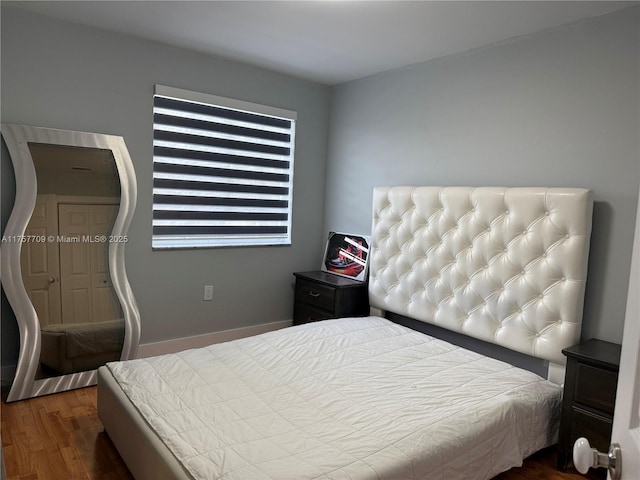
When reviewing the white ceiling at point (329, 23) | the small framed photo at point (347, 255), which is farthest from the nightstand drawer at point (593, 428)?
the white ceiling at point (329, 23)

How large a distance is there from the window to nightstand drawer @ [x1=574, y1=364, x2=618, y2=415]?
2488mm

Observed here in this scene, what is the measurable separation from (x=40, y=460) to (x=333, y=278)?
2.24 m

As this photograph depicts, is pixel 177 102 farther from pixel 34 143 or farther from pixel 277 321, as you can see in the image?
pixel 277 321

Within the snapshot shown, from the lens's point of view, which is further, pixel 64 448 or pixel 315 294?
pixel 315 294

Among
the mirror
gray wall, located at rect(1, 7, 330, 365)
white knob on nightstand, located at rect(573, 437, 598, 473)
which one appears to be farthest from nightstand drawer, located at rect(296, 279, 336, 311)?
white knob on nightstand, located at rect(573, 437, 598, 473)

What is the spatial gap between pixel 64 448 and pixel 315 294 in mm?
1948

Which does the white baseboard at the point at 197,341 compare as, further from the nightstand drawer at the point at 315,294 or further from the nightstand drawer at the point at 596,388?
the nightstand drawer at the point at 596,388

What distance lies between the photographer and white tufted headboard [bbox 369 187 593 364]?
2.29 m

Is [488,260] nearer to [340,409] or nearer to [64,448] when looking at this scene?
[340,409]

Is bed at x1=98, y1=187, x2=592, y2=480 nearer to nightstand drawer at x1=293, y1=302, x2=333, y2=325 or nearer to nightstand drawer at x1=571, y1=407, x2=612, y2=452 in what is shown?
nightstand drawer at x1=571, y1=407, x2=612, y2=452

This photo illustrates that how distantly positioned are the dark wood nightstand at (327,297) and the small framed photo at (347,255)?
92 millimetres

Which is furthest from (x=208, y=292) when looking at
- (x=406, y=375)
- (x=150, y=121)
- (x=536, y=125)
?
(x=536, y=125)

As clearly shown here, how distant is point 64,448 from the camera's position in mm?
2174

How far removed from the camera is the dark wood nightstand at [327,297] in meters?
3.41
